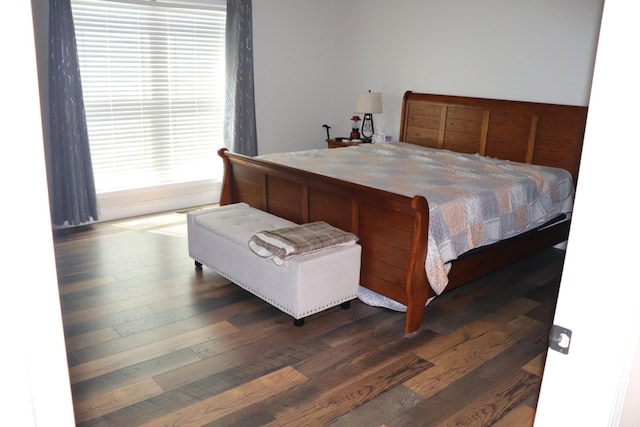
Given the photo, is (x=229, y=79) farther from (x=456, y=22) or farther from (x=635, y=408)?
(x=635, y=408)

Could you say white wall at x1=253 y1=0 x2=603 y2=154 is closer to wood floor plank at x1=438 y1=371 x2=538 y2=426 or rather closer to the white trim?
the white trim

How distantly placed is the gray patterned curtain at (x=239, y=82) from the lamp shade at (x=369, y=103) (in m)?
1.13

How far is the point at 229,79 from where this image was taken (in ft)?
18.0

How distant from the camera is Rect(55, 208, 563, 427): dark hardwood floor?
2365mm

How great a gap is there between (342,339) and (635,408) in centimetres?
184

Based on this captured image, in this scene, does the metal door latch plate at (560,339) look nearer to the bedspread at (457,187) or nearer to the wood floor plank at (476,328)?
the wood floor plank at (476,328)

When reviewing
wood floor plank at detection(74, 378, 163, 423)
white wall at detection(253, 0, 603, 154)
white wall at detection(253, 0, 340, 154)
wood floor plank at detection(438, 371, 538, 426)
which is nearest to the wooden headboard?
white wall at detection(253, 0, 603, 154)

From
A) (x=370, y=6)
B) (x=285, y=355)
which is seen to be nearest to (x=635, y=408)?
(x=285, y=355)

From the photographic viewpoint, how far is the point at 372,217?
3256 mm

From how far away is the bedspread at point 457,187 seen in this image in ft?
10.3

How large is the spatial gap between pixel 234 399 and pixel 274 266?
85cm

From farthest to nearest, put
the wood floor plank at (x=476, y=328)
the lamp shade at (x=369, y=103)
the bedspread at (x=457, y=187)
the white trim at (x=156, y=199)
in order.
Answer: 1. the lamp shade at (x=369, y=103)
2. the white trim at (x=156, y=199)
3. the bedspread at (x=457, y=187)
4. the wood floor plank at (x=476, y=328)

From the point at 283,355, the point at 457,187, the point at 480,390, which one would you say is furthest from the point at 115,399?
the point at 457,187

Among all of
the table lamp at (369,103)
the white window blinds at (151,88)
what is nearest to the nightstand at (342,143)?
the table lamp at (369,103)
